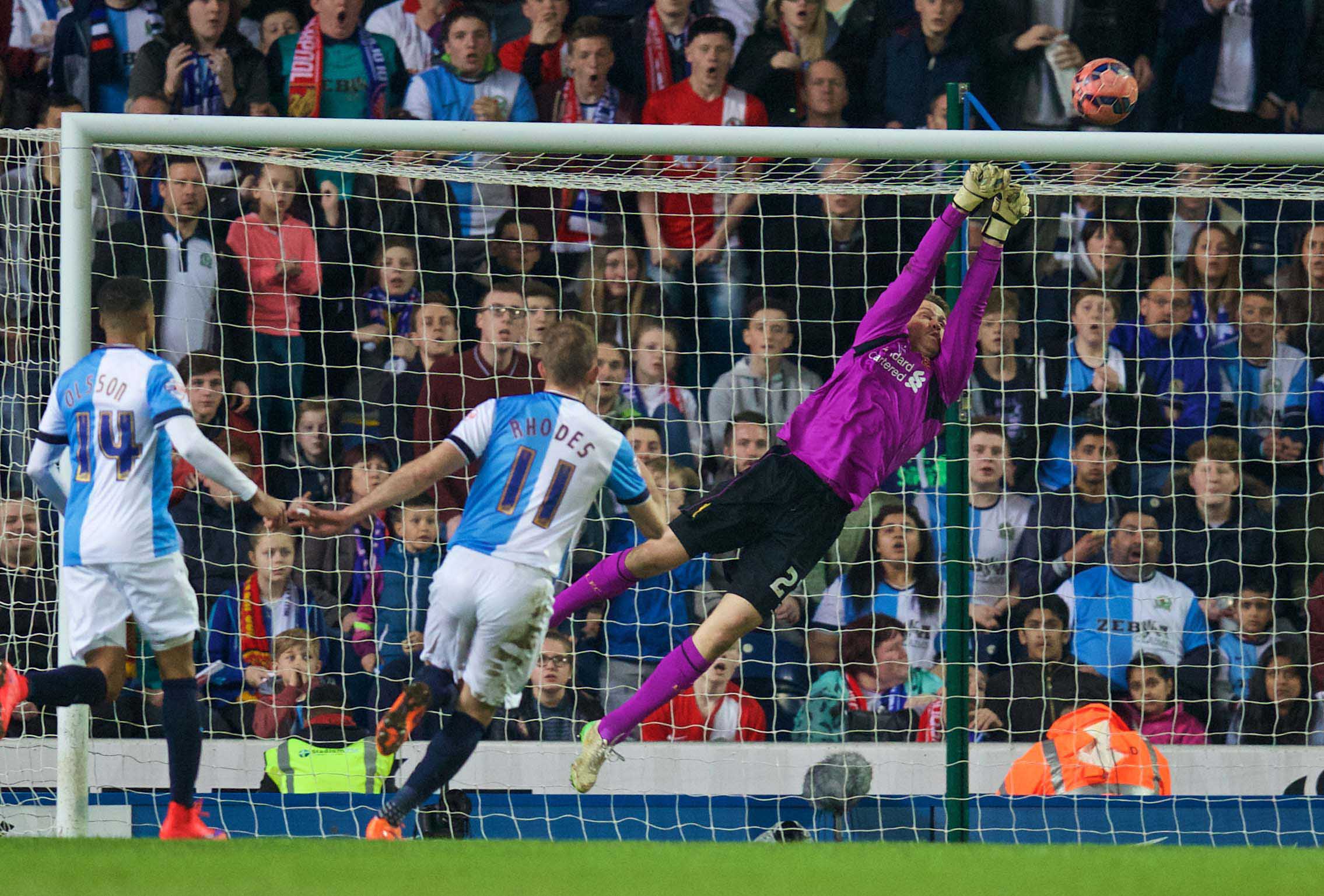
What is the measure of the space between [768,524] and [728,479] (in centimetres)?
66

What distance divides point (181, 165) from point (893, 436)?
3.71 metres

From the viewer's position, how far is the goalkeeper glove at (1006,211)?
5.38m

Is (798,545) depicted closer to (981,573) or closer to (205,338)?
(981,573)

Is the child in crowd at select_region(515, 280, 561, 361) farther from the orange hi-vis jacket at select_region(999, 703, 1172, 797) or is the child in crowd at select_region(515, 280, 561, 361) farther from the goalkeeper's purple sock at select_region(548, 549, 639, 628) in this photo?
the orange hi-vis jacket at select_region(999, 703, 1172, 797)

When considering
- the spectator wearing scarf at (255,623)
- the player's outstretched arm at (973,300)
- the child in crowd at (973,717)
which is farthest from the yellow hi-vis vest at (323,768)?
the player's outstretched arm at (973,300)

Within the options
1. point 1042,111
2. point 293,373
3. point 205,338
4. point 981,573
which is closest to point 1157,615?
point 981,573

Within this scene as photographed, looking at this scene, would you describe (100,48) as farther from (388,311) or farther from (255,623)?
(255,623)

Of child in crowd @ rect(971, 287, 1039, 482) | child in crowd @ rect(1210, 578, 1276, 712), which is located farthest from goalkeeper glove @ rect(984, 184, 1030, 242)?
child in crowd @ rect(1210, 578, 1276, 712)

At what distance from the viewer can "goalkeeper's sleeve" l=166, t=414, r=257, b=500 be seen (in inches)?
185

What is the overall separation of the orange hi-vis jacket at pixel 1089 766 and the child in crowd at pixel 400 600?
256cm

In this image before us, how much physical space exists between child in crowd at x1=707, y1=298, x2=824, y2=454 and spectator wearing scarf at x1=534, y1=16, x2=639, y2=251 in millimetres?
1091

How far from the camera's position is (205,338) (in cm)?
700

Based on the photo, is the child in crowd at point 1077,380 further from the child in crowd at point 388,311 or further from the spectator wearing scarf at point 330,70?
the spectator wearing scarf at point 330,70

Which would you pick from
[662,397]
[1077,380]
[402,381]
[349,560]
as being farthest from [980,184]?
[349,560]
